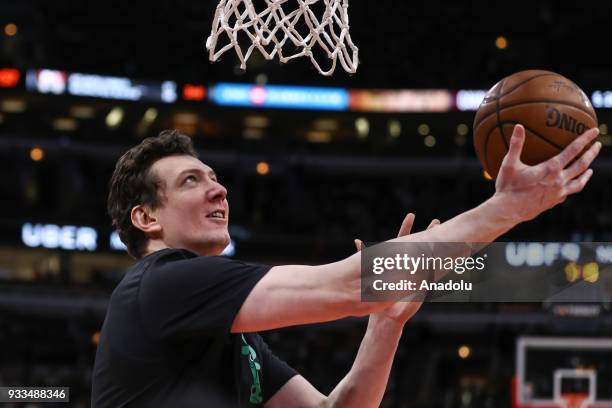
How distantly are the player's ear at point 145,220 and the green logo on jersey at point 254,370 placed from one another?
0.39 m

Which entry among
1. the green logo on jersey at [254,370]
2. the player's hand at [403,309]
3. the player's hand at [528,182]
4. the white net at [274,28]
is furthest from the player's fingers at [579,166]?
the white net at [274,28]

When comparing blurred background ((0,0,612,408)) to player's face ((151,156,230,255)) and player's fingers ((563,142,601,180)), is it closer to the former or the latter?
player's face ((151,156,230,255))

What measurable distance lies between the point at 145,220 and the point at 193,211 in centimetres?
17

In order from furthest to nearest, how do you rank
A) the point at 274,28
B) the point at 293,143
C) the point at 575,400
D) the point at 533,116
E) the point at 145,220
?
the point at 293,143 → the point at 575,400 → the point at 274,28 → the point at 145,220 → the point at 533,116

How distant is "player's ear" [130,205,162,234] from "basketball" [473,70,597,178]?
95 centimetres

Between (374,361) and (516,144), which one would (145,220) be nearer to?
(374,361)

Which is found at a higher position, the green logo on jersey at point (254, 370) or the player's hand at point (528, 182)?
the player's hand at point (528, 182)

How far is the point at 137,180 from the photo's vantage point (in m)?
2.78

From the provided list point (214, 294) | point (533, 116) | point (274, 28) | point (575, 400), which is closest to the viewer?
point (214, 294)

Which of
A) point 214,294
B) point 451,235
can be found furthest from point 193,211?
point 451,235

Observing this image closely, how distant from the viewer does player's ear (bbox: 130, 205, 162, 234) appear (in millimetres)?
2732

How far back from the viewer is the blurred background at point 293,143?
66.8ft

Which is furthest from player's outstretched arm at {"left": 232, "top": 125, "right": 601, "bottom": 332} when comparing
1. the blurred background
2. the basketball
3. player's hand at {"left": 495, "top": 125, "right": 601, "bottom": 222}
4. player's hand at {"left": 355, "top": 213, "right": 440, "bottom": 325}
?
the blurred background

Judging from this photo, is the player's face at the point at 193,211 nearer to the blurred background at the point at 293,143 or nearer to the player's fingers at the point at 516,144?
the player's fingers at the point at 516,144
